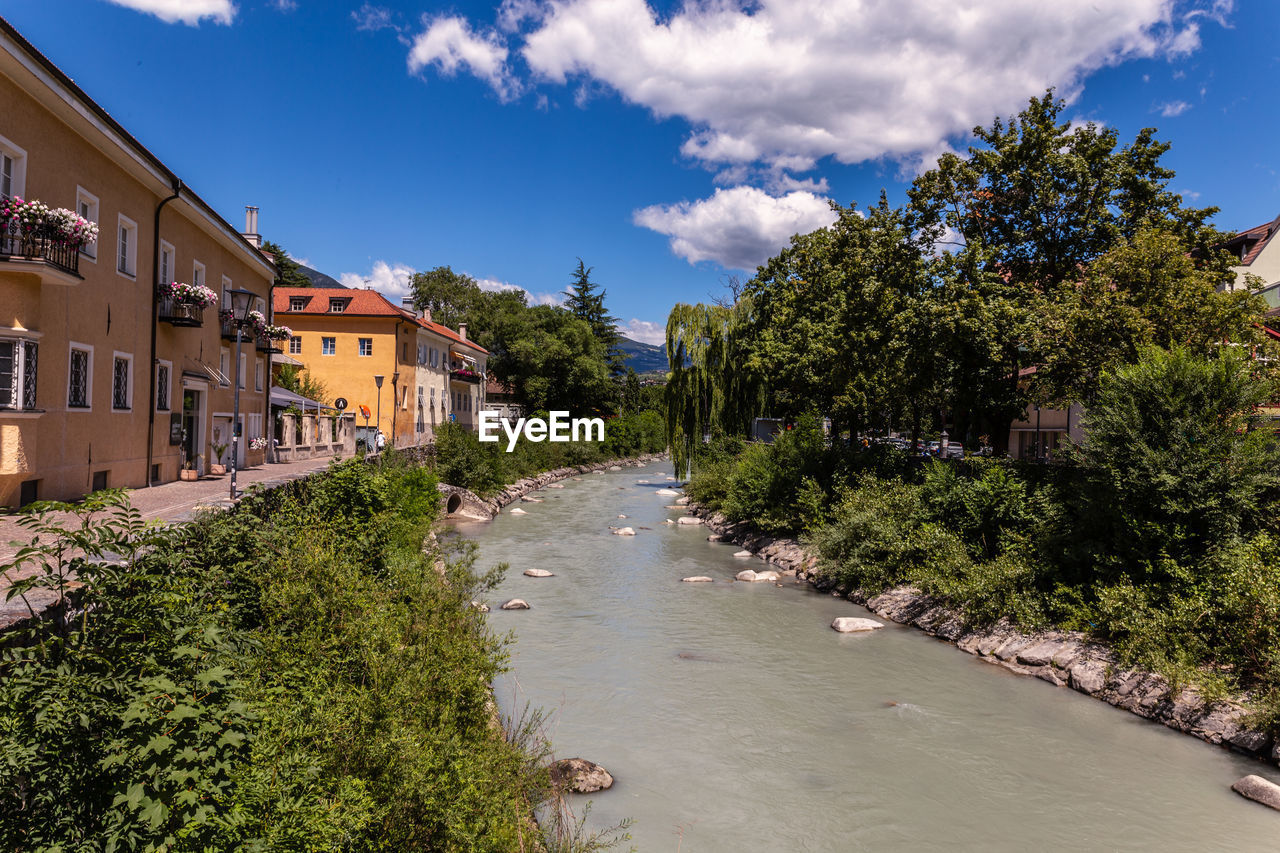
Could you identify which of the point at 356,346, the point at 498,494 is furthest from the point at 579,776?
the point at 356,346

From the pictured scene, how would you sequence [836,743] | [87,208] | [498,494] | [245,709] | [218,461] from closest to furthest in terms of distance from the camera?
[245,709], [836,743], [87,208], [218,461], [498,494]

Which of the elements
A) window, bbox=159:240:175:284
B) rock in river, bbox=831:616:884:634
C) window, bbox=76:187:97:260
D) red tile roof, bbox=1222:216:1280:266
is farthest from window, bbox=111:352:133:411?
red tile roof, bbox=1222:216:1280:266

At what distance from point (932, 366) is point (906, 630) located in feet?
25.3

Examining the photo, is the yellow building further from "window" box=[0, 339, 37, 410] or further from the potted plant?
"window" box=[0, 339, 37, 410]

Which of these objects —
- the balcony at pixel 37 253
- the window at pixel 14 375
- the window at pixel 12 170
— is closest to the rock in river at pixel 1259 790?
the window at pixel 14 375

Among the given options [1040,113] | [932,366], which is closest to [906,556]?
[932,366]

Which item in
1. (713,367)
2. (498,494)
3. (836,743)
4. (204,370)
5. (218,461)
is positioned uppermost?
(713,367)

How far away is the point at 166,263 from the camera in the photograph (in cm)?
1884

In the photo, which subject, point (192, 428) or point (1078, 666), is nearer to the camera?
point (1078, 666)

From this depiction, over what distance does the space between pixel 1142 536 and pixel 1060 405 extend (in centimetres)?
687

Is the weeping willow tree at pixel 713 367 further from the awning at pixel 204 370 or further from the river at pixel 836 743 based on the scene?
the awning at pixel 204 370

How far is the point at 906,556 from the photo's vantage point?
18344 millimetres

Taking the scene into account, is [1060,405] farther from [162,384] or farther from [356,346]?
[356,346]

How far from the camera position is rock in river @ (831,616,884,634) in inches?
629
